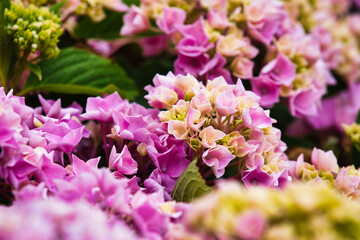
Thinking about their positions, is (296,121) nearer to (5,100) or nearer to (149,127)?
(149,127)

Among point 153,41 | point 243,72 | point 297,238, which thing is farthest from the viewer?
point 153,41

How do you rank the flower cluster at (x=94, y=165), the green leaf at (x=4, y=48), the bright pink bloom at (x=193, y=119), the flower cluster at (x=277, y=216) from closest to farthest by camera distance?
the flower cluster at (x=277, y=216), the flower cluster at (x=94, y=165), the bright pink bloom at (x=193, y=119), the green leaf at (x=4, y=48)

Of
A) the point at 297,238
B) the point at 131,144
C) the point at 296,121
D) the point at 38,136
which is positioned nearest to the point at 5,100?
the point at 38,136

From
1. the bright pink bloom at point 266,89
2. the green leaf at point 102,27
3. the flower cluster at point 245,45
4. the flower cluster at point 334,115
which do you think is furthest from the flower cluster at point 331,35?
the green leaf at point 102,27

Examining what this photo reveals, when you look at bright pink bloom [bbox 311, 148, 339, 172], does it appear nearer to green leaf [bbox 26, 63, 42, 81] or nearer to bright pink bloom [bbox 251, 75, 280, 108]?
bright pink bloom [bbox 251, 75, 280, 108]

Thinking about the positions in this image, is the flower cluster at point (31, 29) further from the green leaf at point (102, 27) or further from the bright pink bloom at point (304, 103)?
the bright pink bloom at point (304, 103)

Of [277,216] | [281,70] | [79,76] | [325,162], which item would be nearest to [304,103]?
[281,70]
